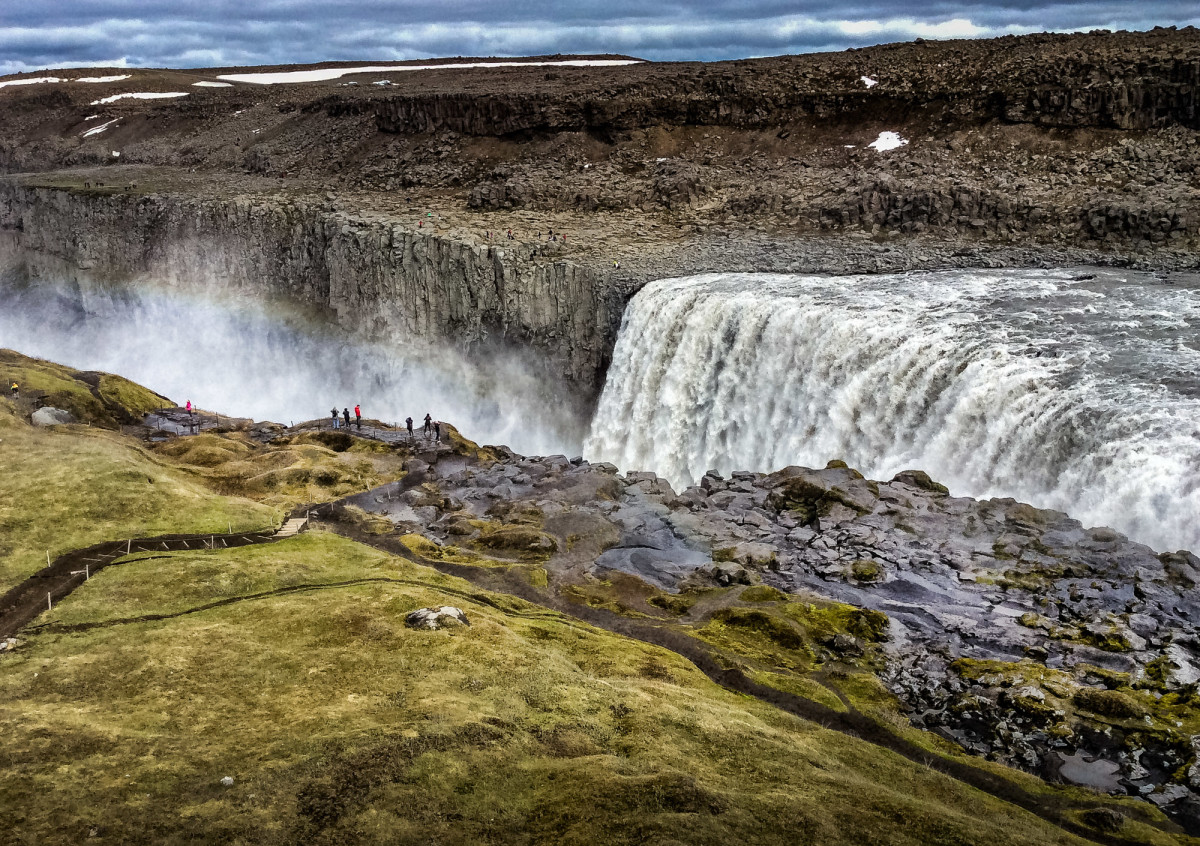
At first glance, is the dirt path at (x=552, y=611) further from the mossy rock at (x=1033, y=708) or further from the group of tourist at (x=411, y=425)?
the group of tourist at (x=411, y=425)

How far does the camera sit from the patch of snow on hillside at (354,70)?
14838 centimetres

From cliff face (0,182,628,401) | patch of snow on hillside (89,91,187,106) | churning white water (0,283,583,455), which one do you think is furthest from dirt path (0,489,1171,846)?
patch of snow on hillside (89,91,187,106)

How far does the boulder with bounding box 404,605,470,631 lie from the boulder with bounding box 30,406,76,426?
37.6 meters

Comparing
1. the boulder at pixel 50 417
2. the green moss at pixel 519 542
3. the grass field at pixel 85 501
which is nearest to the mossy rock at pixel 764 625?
the green moss at pixel 519 542

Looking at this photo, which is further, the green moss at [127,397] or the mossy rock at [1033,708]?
the green moss at [127,397]

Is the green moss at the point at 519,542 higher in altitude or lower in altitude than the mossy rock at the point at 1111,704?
lower

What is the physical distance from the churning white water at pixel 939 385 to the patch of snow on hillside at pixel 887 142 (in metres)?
22.8

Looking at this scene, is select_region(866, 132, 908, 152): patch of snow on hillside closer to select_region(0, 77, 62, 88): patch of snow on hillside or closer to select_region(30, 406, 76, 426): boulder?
select_region(30, 406, 76, 426): boulder

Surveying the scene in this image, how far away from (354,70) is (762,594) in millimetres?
144983

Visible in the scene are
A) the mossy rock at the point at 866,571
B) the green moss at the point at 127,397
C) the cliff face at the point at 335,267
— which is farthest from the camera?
the cliff face at the point at 335,267

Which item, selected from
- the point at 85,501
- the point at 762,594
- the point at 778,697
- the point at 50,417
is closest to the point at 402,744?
the point at 778,697

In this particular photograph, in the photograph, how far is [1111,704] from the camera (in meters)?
29.1

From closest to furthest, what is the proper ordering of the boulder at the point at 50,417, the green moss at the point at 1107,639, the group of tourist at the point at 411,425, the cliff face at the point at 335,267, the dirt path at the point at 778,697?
the dirt path at the point at 778,697 → the green moss at the point at 1107,639 → the boulder at the point at 50,417 → the group of tourist at the point at 411,425 → the cliff face at the point at 335,267

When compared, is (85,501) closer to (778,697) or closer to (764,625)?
(764,625)
